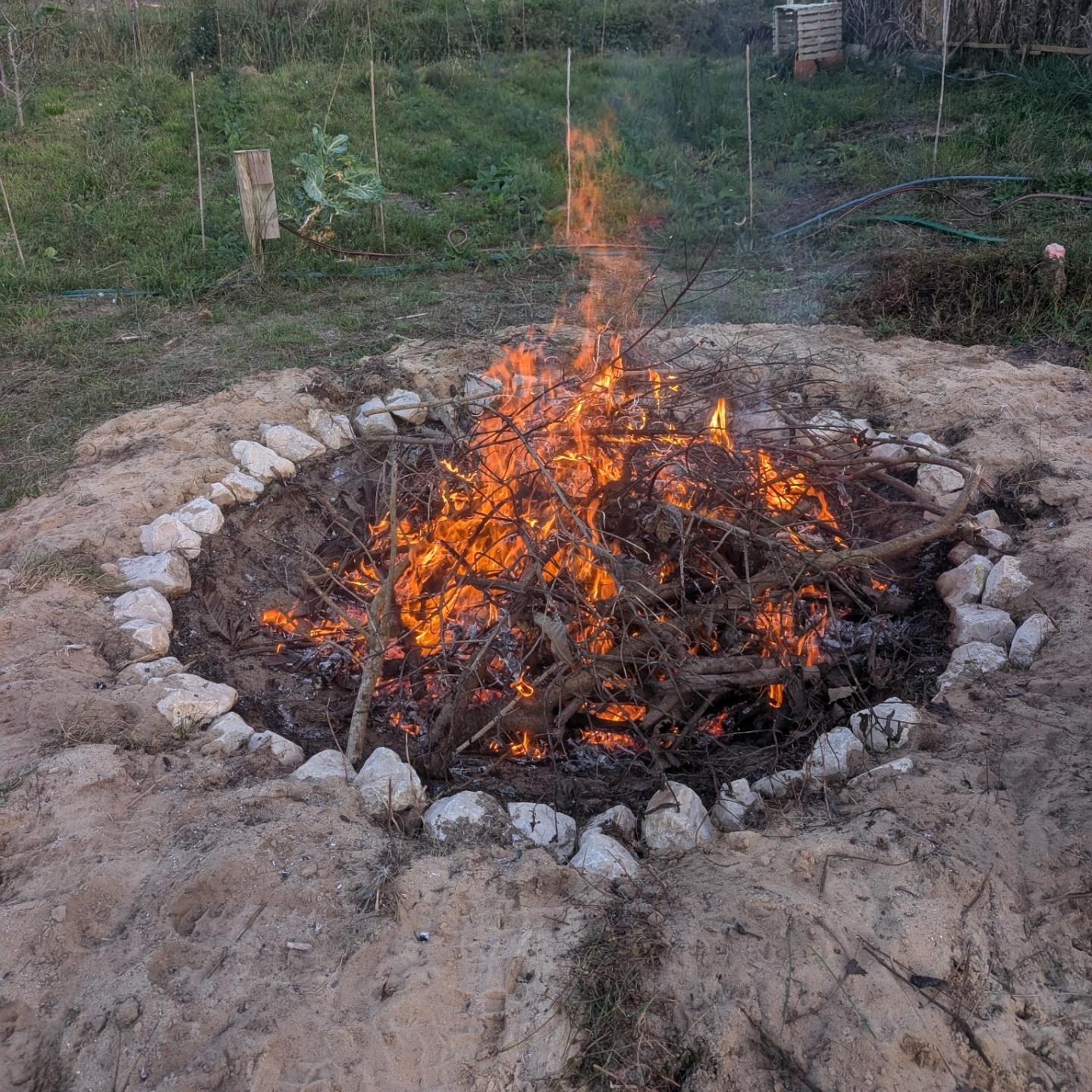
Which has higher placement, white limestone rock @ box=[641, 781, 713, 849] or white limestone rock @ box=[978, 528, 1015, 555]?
white limestone rock @ box=[978, 528, 1015, 555]

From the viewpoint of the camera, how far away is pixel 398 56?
12562 millimetres

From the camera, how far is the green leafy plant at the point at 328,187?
309 inches

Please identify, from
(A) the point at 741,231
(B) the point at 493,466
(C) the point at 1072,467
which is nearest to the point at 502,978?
(B) the point at 493,466

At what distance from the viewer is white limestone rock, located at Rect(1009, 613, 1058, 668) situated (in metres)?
3.51

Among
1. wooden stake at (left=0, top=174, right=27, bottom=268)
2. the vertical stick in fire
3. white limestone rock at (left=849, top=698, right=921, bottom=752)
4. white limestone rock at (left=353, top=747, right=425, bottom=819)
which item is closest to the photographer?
white limestone rock at (left=353, top=747, right=425, bottom=819)

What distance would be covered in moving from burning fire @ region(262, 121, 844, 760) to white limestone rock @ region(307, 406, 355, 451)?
0.93 metres

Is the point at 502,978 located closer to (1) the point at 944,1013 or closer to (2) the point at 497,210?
(1) the point at 944,1013

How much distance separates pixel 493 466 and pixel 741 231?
4887mm

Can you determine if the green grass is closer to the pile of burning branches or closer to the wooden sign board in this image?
the wooden sign board

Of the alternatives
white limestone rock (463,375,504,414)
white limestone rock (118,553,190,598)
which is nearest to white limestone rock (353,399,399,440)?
white limestone rock (463,375,504,414)

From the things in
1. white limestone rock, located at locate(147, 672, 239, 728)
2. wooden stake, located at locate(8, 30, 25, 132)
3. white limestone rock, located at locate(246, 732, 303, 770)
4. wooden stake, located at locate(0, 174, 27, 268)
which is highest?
wooden stake, located at locate(8, 30, 25, 132)

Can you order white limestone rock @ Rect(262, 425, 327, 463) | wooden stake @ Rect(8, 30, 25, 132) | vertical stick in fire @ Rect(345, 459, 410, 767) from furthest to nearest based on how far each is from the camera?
wooden stake @ Rect(8, 30, 25, 132) → white limestone rock @ Rect(262, 425, 327, 463) → vertical stick in fire @ Rect(345, 459, 410, 767)

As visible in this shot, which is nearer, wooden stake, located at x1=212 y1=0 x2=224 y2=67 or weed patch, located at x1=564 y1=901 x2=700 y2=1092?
weed patch, located at x1=564 y1=901 x2=700 y2=1092

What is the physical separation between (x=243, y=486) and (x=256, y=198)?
134 inches
